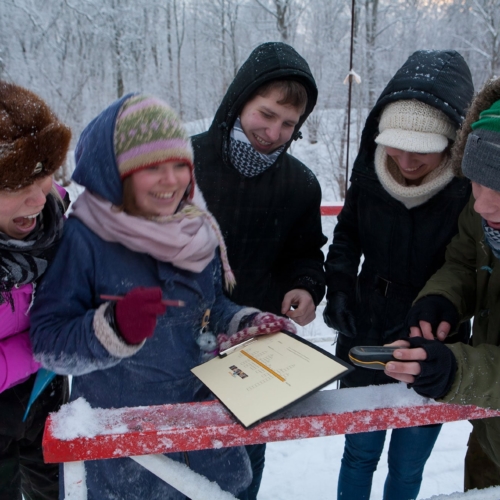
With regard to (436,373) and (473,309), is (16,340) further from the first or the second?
(473,309)

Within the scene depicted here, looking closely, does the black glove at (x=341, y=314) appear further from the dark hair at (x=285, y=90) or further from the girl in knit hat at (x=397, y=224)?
the dark hair at (x=285, y=90)

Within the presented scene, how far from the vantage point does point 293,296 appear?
1.65 metres

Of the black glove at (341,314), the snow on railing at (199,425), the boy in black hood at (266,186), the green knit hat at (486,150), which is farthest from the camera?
the black glove at (341,314)

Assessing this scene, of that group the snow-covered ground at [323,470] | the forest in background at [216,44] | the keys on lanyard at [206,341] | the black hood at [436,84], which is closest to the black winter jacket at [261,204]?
the black hood at [436,84]

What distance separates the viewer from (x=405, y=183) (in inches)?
61.0

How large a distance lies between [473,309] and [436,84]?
2.55ft

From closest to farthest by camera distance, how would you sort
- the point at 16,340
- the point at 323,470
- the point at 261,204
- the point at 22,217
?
the point at 22,217 < the point at 16,340 < the point at 261,204 < the point at 323,470

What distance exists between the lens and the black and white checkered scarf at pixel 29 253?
3.27 feet

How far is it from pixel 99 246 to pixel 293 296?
820 millimetres

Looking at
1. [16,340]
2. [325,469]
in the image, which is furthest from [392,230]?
[325,469]

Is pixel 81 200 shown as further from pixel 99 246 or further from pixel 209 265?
pixel 209 265

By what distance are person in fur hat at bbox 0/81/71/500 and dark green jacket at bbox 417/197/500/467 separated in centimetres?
106

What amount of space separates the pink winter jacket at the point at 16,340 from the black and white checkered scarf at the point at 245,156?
0.87 m

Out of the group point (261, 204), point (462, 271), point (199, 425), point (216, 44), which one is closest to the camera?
point (199, 425)
